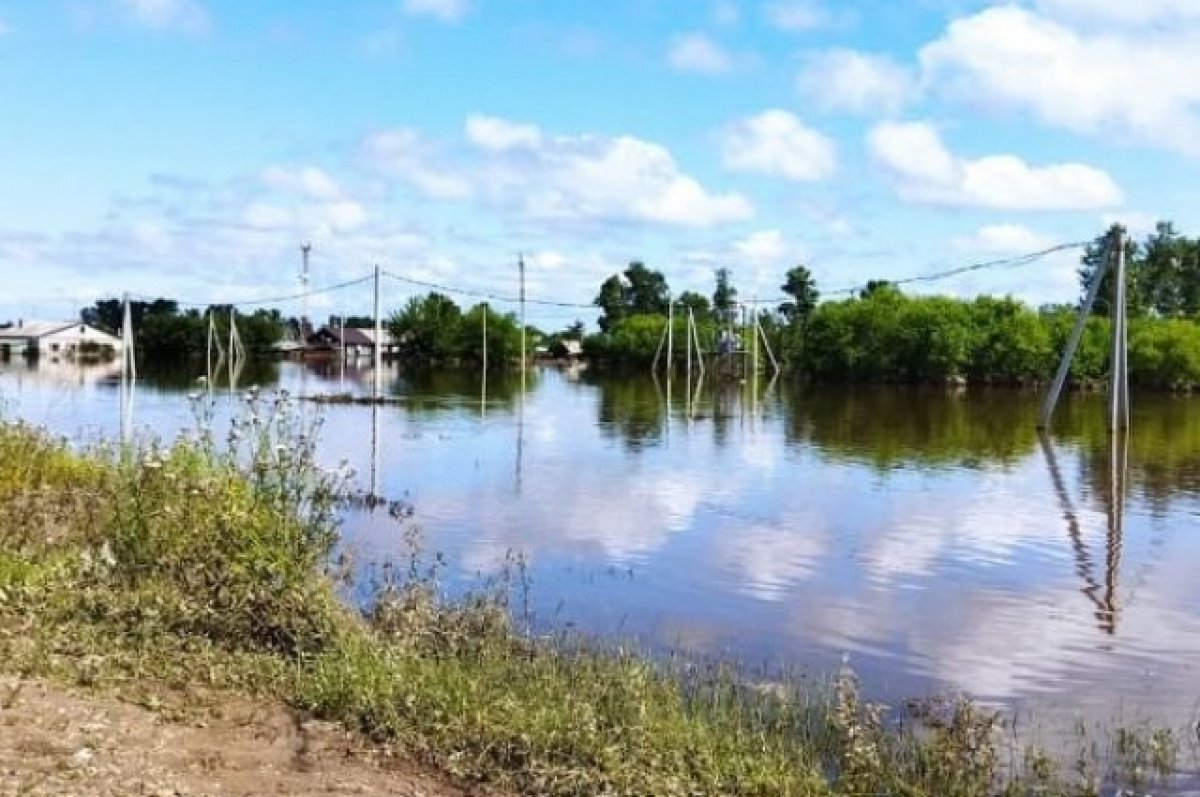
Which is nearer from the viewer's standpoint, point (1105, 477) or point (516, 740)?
point (516, 740)

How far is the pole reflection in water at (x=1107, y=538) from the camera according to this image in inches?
463

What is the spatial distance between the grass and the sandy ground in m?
0.21

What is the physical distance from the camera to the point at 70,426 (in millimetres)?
26891

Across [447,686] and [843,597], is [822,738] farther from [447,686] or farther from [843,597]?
[843,597]

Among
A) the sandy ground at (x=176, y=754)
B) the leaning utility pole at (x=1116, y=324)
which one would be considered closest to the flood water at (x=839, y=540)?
the leaning utility pole at (x=1116, y=324)

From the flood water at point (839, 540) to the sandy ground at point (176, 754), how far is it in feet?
13.3

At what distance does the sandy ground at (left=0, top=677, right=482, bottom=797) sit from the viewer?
15.9 ft

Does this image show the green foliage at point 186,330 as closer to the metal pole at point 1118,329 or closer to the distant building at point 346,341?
the distant building at point 346,341

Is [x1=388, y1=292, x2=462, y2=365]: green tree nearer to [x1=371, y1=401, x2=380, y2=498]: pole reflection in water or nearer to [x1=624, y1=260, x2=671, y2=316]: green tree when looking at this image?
[x1=624, y1=260, x2=671, y2=316]: green tree

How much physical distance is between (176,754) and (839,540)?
10.9 m

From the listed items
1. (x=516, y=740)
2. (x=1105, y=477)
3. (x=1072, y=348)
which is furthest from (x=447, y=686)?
(x=1072, y=348)

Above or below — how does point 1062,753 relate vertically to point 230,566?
below

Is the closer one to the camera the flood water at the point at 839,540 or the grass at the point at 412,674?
the grass at the point at 412,674

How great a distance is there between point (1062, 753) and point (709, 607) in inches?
165
